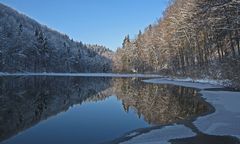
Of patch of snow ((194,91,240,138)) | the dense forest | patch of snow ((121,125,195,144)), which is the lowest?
patch of snow ((121,125,195,144))

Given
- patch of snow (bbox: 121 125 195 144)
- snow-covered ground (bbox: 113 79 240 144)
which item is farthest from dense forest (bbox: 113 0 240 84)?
patch of snow (bbox: 121 125 195 144)

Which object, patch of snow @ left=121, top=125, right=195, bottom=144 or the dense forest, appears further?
the dense forest

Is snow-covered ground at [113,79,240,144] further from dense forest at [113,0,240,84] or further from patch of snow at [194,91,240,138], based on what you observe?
dense forest at [113,0,240,84]

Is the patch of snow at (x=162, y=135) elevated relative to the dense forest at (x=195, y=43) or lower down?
lower down

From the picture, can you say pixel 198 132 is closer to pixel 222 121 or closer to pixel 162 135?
pixel 162 135

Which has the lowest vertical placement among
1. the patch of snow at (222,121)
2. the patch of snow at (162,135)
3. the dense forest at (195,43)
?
the patch of snow at (162,135)

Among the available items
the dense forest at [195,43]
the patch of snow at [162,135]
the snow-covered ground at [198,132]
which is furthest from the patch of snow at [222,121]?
the dense forest at [195,43]

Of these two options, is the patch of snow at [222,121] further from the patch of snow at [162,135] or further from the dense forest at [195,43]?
the dense forest at [195,43]

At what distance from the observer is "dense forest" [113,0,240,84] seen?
31031 millimetres

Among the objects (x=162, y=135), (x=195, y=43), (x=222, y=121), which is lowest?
(x=162, y=135)

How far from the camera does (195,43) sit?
59219mm

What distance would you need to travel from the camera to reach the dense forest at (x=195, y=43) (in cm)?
3103

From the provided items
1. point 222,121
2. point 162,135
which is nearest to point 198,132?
point 162,135

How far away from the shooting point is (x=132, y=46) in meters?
121
